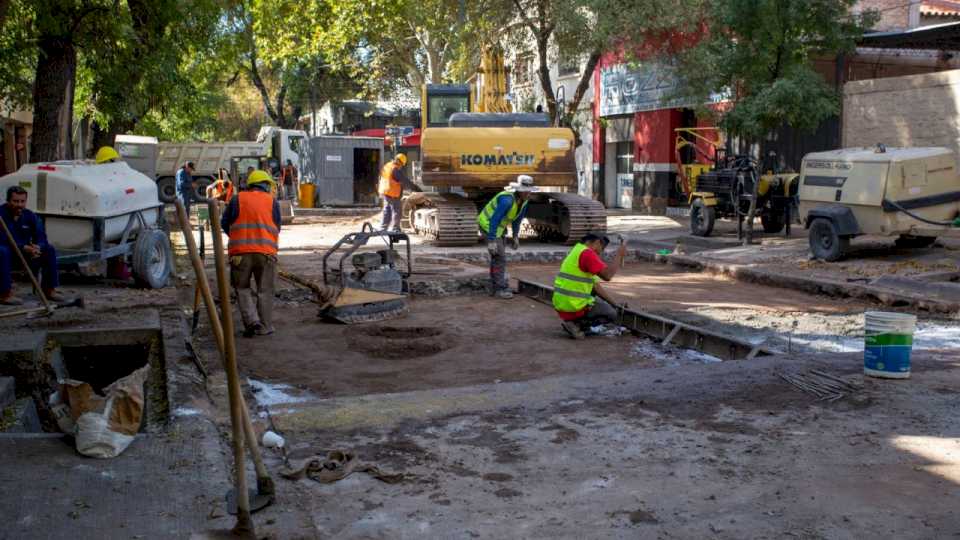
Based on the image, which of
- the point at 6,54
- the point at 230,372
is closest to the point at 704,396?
the point at 230,372

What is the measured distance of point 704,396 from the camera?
6.88 m

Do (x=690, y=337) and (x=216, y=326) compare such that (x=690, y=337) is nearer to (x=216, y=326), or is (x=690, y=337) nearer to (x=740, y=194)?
(x=216, y=326)

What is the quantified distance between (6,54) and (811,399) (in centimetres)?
1174

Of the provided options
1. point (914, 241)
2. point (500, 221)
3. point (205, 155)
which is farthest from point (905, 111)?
point (205, 155)

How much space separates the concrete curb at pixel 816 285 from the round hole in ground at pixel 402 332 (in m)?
5.35

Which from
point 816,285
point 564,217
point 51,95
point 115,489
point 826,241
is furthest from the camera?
point 564,217

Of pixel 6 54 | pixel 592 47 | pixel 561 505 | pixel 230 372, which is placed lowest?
pixel 561 505

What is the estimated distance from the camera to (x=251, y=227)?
9898 mm

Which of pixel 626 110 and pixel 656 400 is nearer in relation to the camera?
pixel 656 400

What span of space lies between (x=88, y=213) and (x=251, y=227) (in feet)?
7.94

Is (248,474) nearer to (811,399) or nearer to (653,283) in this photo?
(811,399)

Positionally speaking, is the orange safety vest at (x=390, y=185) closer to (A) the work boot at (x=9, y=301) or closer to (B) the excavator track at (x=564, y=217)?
(B) the excavator track at (x=564, y=217)

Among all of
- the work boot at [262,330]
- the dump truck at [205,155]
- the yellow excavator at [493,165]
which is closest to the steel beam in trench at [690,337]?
the work boot at [262,330]

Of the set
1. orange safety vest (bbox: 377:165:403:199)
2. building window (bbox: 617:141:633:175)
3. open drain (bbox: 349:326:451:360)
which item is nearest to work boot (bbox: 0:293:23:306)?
open drain (bbox: 349:326:451:360)
